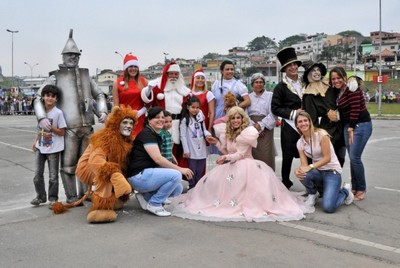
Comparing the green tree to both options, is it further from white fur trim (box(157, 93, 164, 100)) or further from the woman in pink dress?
the woman in pink dress

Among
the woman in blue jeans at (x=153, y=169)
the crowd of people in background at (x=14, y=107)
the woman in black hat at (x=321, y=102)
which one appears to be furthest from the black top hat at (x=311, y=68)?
the crowd of people in background at (x=14, y=107)

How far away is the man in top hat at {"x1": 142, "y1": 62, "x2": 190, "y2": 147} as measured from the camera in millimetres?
6340

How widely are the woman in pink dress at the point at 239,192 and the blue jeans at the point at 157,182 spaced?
0.30m

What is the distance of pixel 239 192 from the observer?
5.28 m

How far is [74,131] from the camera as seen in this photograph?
5.60 m

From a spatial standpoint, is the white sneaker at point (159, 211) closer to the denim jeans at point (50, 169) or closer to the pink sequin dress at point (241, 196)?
the pink sequin dress at point (241, 196)

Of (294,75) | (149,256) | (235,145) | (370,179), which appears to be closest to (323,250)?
(149,256)

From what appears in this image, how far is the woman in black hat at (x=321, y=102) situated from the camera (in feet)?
19.5

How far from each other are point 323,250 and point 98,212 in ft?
8.13

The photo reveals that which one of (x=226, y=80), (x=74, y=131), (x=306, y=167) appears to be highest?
(x=226, y=80)

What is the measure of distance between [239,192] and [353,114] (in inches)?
76.3

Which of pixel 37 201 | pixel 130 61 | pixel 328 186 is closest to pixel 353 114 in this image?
pixel 328 186

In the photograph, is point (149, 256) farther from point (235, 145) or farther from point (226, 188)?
point (235, 145)

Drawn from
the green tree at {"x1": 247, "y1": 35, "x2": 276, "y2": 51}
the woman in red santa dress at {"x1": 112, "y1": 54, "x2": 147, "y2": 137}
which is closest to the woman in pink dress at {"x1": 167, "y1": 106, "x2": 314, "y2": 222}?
the woman in red santa dress at {"x1": 112, "y1": 54, "x2": 147, "y2": 137}
